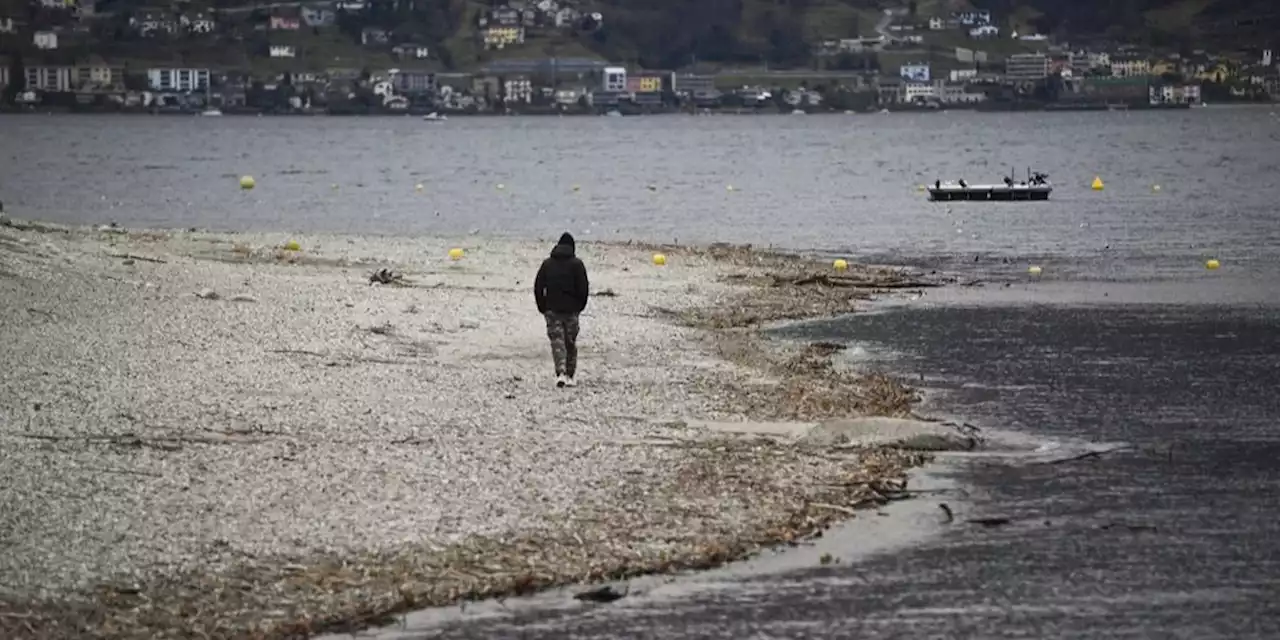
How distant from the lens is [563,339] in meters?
26.4

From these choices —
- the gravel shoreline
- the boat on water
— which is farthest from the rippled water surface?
the gravel shoreline

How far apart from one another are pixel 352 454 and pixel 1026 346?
15.4 m

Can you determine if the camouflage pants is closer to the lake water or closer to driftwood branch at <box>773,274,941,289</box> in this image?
the lake water

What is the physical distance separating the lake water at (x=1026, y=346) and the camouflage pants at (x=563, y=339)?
4.81 m

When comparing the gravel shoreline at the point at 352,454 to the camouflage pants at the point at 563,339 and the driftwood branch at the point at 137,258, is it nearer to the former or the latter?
the camouflage pants at the point at 563,339

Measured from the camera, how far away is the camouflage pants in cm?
2570

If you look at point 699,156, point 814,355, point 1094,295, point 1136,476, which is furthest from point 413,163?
point 1136,476

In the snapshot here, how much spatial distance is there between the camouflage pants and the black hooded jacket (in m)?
0.16

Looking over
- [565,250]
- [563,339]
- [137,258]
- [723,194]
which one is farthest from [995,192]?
[565,250]

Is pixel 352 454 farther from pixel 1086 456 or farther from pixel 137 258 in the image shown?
pixel 137 258

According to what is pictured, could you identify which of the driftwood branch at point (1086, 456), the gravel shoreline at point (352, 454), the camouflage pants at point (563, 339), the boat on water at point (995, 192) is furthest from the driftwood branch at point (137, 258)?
the boat on water at point (995, 192)

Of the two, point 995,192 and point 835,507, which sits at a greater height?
point 835,507

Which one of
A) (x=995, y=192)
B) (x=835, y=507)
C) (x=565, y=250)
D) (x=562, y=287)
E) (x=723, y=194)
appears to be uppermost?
(x=565, y=250)

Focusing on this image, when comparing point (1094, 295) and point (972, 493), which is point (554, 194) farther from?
point (972, 493)
